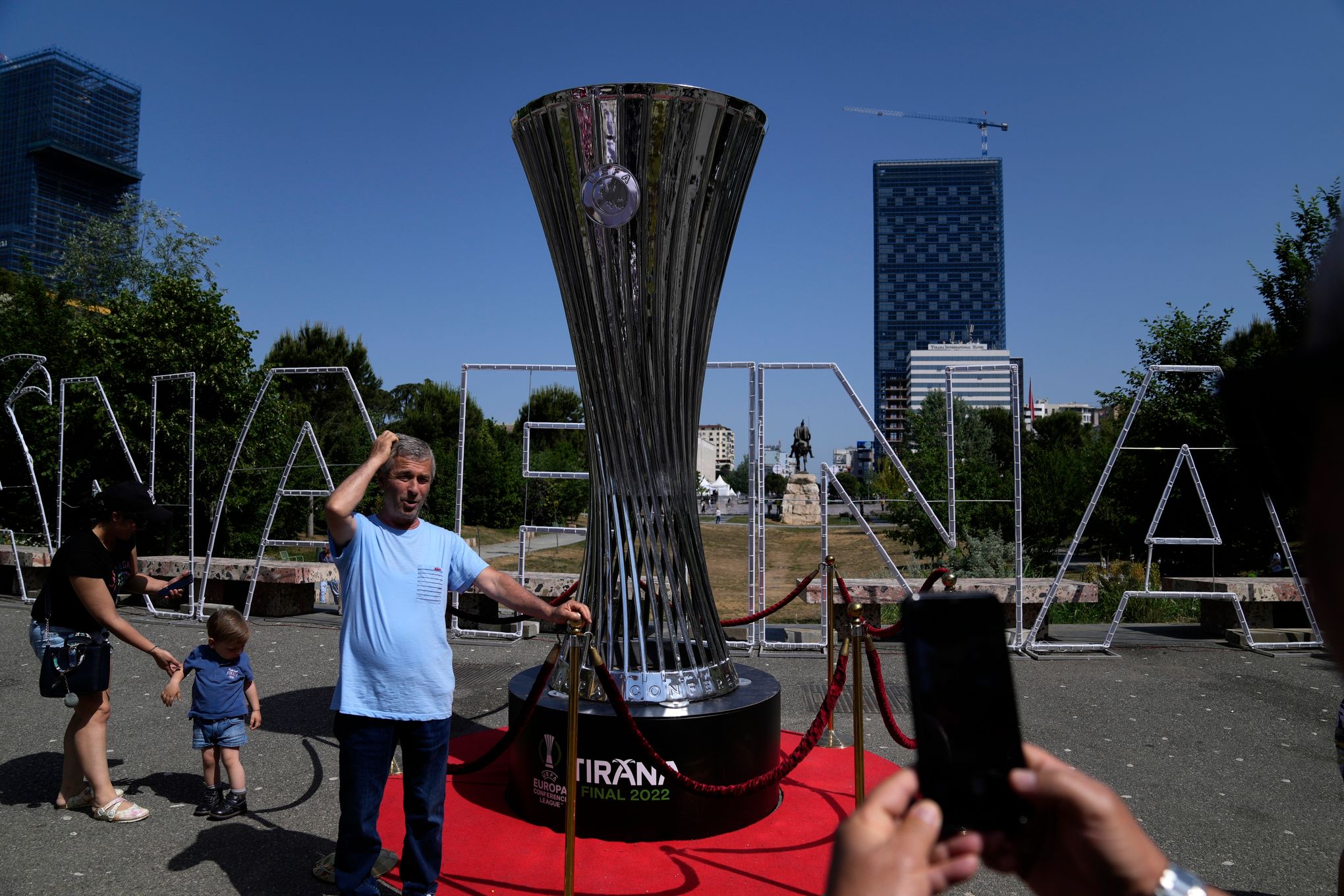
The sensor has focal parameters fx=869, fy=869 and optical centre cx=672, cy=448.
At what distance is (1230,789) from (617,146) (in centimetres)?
459

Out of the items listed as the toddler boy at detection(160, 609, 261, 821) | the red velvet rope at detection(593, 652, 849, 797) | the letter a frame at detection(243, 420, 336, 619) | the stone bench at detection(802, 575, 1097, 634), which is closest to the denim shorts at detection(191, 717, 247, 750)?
the toddler boy at detection(160, 609, 261, 821)

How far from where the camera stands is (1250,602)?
9.00 metres

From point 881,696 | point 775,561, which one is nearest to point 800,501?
point 775,561

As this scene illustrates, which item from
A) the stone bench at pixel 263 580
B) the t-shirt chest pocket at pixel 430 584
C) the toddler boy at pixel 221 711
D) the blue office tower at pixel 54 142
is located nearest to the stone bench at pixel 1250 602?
the t-shirt chest pocket at pixel 430 584

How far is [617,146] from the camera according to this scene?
151 inches

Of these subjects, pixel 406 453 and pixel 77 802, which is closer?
pixel 406 453

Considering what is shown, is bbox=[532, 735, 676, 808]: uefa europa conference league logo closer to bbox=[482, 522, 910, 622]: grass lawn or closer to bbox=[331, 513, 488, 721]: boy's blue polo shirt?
bbox=[331, 513, 488, 721]: boy's blue polo shirt

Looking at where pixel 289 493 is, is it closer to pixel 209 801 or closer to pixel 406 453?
pixel 209 801

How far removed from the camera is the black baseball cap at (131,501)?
13.5 ft

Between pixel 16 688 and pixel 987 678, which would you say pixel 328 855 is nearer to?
pixel 987 678

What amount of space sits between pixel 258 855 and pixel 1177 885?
3912 millimetres

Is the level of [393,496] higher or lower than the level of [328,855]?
higher

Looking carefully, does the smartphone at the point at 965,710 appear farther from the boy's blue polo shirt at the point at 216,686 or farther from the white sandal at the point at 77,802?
the white sandal at the point at 77,802

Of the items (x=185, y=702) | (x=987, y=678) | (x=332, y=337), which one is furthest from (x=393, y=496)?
(x=332, y=337)
